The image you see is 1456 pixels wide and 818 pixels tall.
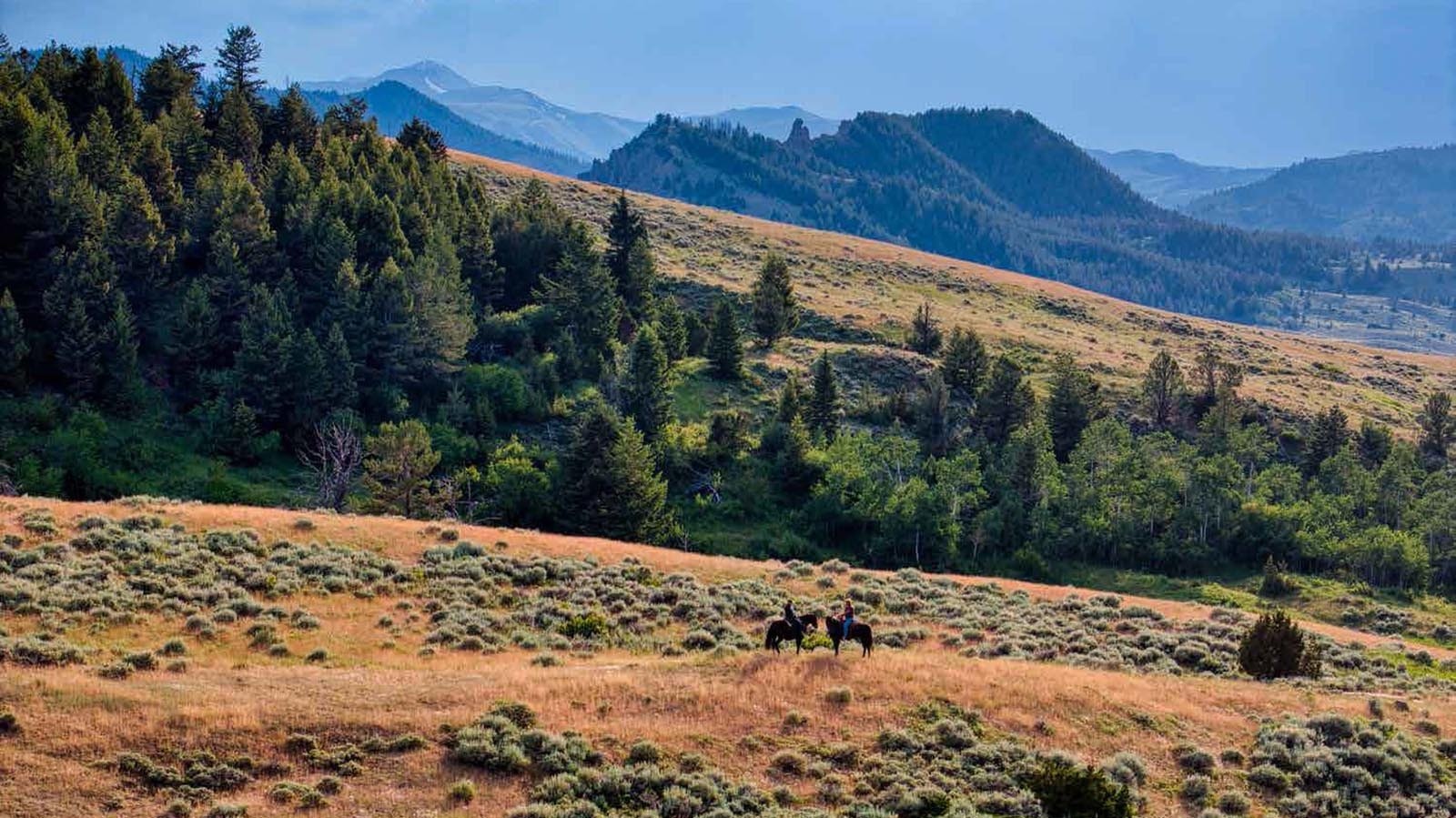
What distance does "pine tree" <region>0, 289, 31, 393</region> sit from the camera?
5844 centimetres

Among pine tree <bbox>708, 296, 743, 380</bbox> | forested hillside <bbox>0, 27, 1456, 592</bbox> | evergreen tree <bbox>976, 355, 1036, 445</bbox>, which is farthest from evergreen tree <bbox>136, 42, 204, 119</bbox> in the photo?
evergreen tree <bbox>976, 355, 1036, 445</bbox>

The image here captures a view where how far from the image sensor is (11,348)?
58688mm

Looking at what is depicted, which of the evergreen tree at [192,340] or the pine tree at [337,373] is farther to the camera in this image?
the pine tree at [337,373]

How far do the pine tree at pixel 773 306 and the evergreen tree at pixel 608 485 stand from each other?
41771 mm

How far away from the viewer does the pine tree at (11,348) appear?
58438 mm

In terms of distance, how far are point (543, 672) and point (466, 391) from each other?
178ft

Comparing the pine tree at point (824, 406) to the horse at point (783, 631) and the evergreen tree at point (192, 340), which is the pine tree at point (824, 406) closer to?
the evergreen tree at point (192, 340)

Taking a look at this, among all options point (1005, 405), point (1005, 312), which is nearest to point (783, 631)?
point (1005, 405)

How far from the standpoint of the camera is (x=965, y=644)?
34812 mm

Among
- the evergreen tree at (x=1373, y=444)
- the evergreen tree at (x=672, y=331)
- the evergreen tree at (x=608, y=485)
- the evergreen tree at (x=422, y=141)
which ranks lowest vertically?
the evergreen tree at (x=608, y=485)

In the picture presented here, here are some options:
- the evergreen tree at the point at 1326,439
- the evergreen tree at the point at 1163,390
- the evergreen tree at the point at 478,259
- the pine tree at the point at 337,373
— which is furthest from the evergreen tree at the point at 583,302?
the evergreen tree at the point at 1326,439

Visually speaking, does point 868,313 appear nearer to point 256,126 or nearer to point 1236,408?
point 1236,408

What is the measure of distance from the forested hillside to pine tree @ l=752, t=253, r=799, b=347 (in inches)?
37.7

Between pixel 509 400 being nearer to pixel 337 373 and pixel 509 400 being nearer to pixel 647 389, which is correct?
pixel 647 389
